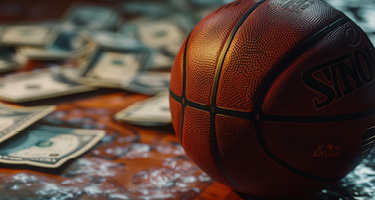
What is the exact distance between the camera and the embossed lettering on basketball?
1.18m

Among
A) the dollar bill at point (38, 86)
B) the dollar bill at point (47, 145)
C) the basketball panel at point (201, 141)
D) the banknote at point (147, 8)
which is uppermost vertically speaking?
the banknote at point (147, 8)

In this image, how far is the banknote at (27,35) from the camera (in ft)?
11.3

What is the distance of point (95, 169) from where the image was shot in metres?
1.64

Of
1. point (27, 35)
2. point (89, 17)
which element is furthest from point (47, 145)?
point (89, 17)

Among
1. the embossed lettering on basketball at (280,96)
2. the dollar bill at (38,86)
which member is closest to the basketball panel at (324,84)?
the embossed lettering on basketball at (280,96)

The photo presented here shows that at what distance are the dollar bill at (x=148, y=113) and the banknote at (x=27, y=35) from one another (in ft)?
4.83

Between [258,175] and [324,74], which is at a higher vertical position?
[324,74]

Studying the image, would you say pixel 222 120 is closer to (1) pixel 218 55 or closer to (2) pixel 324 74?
(1) pixel 218 55

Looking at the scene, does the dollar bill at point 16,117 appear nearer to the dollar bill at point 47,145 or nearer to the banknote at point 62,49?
the dollar bill at point 47,145

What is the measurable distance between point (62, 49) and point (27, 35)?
A: 1.32 ft

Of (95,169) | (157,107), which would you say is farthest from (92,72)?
(95,169)

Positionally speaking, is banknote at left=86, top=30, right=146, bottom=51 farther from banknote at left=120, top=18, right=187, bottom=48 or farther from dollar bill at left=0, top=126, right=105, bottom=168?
dollar bill at left=0, top=126, right=105, bottom=168

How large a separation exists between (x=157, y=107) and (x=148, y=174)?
70 cm

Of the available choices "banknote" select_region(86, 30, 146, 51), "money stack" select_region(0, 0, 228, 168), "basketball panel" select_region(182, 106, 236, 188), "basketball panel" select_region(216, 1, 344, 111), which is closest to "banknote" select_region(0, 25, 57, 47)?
"money stack" select_region(0, 0, 228, 168)
